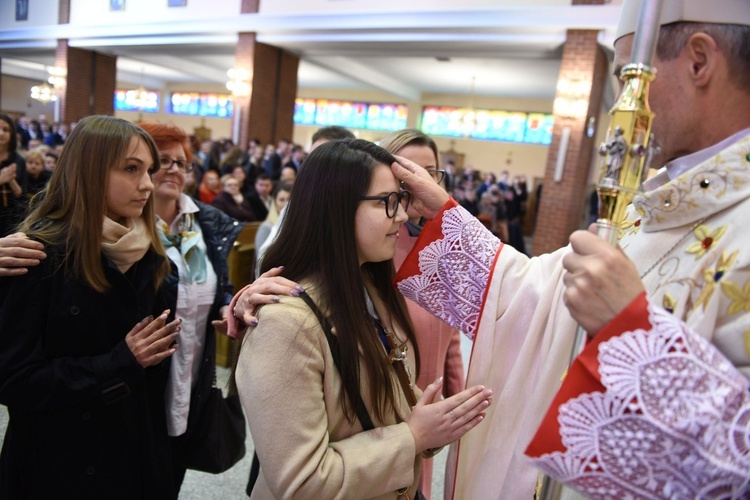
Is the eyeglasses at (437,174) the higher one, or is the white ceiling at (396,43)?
the white ceiling at (396,43)

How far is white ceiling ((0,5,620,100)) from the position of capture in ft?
25.2

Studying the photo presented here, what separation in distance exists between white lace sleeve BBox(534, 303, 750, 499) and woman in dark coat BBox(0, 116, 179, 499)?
1148mm

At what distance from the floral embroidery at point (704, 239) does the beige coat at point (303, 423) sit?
2.15 ft

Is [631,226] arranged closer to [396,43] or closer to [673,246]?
[673,246]

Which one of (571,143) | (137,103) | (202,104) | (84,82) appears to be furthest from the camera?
(202,104)

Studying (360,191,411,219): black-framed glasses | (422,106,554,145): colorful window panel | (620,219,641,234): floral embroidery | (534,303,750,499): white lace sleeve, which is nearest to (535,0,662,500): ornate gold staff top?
(534,303,750,499): white lace sleeve

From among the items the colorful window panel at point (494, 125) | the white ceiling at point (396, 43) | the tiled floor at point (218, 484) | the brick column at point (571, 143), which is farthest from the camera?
the colorful window panel at point (494, 125)

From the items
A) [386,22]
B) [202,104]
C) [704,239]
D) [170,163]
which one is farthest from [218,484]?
[202,104]

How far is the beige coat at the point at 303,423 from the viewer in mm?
1014

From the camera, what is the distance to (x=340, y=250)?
118cm

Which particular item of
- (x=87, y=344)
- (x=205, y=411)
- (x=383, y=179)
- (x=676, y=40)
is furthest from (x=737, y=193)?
(x=205, y=411)

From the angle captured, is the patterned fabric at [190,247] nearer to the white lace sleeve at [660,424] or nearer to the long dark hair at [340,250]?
the long dark hair at [340,250]

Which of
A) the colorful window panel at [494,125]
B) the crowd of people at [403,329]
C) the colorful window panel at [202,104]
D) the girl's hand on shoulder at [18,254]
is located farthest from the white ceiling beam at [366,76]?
the girl's hand on shoulder at [18,254]

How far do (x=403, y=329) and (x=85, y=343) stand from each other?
3.03 ft
